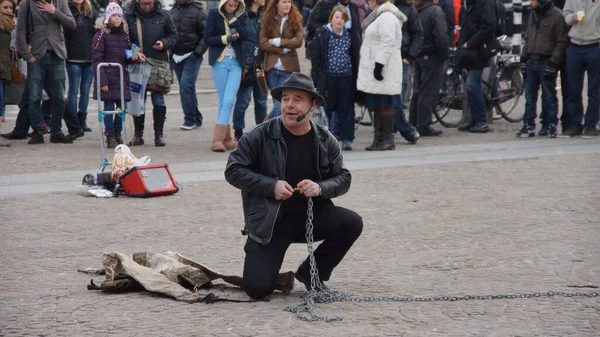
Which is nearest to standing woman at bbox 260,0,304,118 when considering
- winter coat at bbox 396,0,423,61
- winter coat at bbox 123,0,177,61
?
winter coat at bbox 123,0,177,61

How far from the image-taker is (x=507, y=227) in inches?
333

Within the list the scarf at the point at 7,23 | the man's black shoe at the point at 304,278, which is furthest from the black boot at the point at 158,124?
the man's black shoe at the point at 304,278

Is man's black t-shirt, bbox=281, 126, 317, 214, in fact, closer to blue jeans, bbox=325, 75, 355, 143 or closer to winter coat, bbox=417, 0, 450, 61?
blue jeans, bbox=325, 75, 355, 143

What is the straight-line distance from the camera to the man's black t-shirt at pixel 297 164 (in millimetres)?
6227

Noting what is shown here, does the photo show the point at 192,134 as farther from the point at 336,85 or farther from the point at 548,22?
the point at 548,22

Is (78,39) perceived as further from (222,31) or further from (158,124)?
(222,31)

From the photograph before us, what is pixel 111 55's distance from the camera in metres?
13.1

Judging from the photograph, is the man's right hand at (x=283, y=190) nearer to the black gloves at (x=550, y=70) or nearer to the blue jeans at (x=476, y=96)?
the black gloves at (x=550, y=70)

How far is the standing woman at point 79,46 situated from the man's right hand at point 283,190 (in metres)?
8.73

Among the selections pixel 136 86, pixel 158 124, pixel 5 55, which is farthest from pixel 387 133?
pixel 5 55

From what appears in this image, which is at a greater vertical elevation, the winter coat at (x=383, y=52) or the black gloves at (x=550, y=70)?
the winter coat at (x=383, y=52)

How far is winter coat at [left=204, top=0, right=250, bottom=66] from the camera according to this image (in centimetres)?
1318

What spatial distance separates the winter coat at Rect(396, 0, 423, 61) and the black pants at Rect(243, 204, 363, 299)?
26.4 ft

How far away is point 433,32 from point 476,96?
4.31 feet
